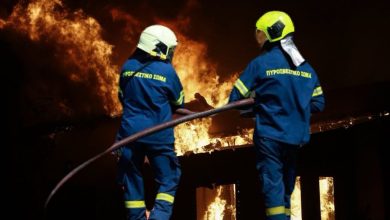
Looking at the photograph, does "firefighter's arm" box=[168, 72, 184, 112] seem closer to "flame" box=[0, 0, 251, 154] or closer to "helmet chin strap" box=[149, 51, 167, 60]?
"helmet chin strap" box=[149, 51, 167, 60]

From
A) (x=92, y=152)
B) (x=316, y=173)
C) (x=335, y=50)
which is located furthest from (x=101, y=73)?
(x=316, y=173)

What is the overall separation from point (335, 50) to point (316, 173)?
3.97 metres

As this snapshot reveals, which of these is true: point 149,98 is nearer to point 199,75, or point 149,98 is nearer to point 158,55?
point 158,55

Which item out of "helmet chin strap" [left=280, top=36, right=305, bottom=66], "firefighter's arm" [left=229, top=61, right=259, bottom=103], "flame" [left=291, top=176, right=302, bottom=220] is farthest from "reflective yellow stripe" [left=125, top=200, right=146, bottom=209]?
"flame" [left=291, top=176, right=302, bottom=220]

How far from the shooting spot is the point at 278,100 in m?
6.24

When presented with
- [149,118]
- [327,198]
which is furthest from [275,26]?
[327,198]

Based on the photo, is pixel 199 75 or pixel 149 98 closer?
pixel 149 98

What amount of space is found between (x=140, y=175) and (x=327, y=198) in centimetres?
565

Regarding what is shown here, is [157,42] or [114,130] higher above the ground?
[157,42]

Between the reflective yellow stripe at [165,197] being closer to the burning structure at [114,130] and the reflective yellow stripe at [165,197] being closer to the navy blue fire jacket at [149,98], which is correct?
the navy blue fire jacket at [149,98]

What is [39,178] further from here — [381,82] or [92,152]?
[381,82]

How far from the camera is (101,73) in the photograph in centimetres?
1574

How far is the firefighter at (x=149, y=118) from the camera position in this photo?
21.3 ft

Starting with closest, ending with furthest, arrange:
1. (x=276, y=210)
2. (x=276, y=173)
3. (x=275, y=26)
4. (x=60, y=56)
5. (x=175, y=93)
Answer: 1. (x=276, y=210)
2. (x=276, y=173)
3. (x=275, y=26)
4. (x=175, y=93)
5. (x=60, y=56)
